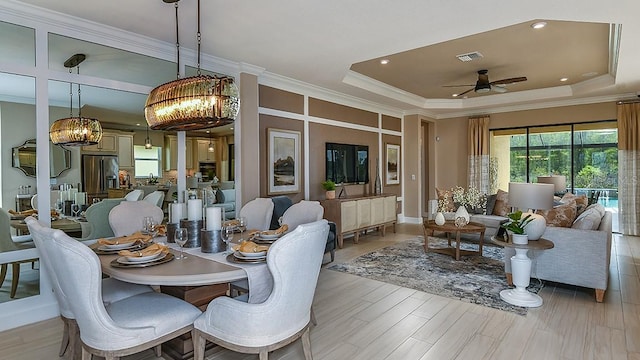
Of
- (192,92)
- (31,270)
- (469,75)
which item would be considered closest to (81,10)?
(192,92)

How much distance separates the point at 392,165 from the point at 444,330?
18.3 ft

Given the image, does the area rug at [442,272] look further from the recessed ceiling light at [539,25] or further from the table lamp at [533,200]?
the recessed ceiling light at [539,25]

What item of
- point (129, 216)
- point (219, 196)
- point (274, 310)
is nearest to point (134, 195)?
point (129, 216)

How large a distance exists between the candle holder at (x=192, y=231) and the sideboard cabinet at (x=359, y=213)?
3.39 m

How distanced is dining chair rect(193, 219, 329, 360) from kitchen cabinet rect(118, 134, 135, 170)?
254 cm

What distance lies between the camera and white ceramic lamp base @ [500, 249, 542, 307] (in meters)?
3.38

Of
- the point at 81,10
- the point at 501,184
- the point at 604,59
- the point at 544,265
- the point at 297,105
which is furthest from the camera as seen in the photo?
the point at 501,184

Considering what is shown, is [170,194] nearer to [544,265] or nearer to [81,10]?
[81,10]

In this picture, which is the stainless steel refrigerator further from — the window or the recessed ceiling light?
the recessed ceiling light

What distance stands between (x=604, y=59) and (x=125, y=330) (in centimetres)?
681

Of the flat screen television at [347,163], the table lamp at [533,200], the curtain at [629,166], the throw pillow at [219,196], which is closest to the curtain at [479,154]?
the curtain at [629,166]

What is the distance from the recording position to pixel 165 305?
7.00 ft

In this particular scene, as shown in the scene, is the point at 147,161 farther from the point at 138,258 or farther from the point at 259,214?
the point at 138,258

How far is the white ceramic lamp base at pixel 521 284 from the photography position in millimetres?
3381
